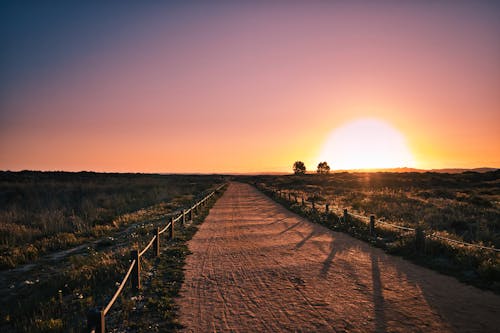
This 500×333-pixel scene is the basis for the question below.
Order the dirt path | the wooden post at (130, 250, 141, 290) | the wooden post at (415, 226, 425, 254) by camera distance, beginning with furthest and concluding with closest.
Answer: the wooden post at (415, 226, 425, 254) → the wooden post at (130, 250, 141, 290) → the dirt path

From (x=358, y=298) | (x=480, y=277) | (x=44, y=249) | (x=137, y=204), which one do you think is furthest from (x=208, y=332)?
(x=137, y=204)

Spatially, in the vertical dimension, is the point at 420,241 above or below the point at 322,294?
above

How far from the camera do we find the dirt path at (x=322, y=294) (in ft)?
17.9

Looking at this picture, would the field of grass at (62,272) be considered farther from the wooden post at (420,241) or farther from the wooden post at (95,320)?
the wooden post at (420,241)

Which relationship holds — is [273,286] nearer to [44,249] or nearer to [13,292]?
[13,292]

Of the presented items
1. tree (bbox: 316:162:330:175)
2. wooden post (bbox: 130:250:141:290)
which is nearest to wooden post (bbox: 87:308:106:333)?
wooden post (bbox: 130:250:141:290)

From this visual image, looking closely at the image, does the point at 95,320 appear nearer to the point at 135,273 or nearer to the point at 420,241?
the point at 135,273

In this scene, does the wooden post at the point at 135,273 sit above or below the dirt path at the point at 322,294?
above

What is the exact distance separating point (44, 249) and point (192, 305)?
29.5ft

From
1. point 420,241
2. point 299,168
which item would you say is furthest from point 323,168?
point 420,241

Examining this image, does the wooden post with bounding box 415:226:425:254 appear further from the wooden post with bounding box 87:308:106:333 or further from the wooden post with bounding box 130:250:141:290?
the wooden post with bounding box 87:308:106:333

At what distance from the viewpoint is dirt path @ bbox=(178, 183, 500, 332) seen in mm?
5465

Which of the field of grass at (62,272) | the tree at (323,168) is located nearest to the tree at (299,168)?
the tree at (323,168)

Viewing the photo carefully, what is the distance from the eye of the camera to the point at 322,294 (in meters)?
6.82
